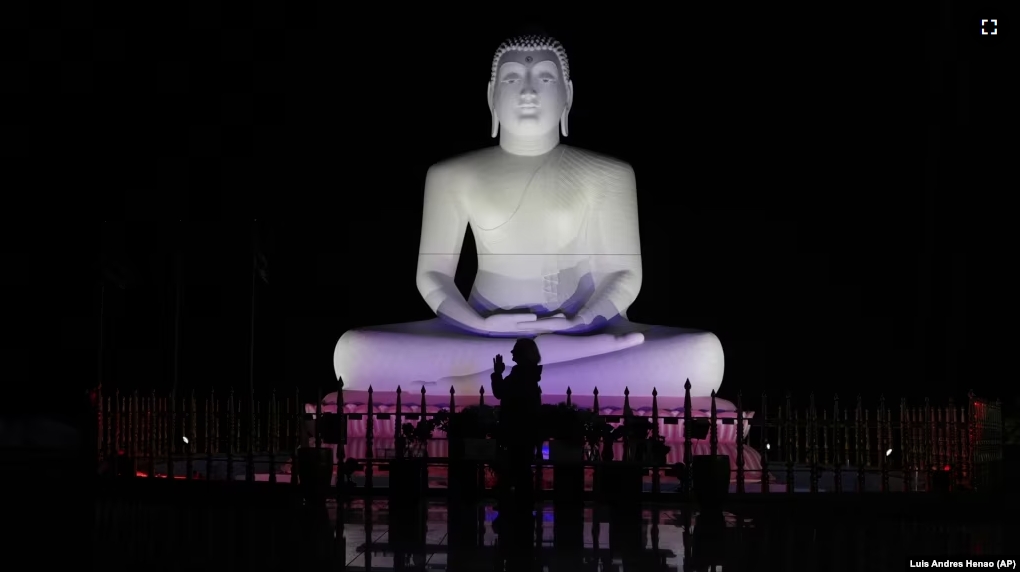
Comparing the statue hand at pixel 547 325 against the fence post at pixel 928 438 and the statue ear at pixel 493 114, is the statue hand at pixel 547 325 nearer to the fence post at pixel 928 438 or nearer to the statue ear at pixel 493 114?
the statue ear at pixel 493 114

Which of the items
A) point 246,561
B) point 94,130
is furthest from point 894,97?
point 246,561

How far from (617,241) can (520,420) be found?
371cm

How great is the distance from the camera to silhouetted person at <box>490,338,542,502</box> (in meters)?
6.46

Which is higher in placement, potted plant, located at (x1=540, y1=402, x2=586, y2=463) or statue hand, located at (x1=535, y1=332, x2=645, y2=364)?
statue hand, located at (x1=535, y1=332, x2=645, y2=364)

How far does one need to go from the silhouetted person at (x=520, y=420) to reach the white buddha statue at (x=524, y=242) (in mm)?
2428

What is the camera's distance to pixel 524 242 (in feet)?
33.3

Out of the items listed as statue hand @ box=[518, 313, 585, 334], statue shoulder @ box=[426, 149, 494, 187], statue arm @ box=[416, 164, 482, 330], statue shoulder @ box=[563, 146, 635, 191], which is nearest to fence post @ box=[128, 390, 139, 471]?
statue arm @ box=[416, 164, 482, 330]

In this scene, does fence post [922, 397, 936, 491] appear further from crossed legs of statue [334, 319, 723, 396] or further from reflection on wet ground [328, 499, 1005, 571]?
crossed legs of statue [334, 319, 723, 396]

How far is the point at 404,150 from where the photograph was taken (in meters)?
11.1

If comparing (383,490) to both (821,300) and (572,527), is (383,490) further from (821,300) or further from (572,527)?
(821,300)

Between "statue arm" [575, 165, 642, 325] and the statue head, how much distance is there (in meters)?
0.72

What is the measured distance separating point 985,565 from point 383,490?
3.42 meters

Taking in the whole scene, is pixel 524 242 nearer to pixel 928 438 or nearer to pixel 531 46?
pixel 531 46

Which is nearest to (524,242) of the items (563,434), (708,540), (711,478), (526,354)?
(563,434)
